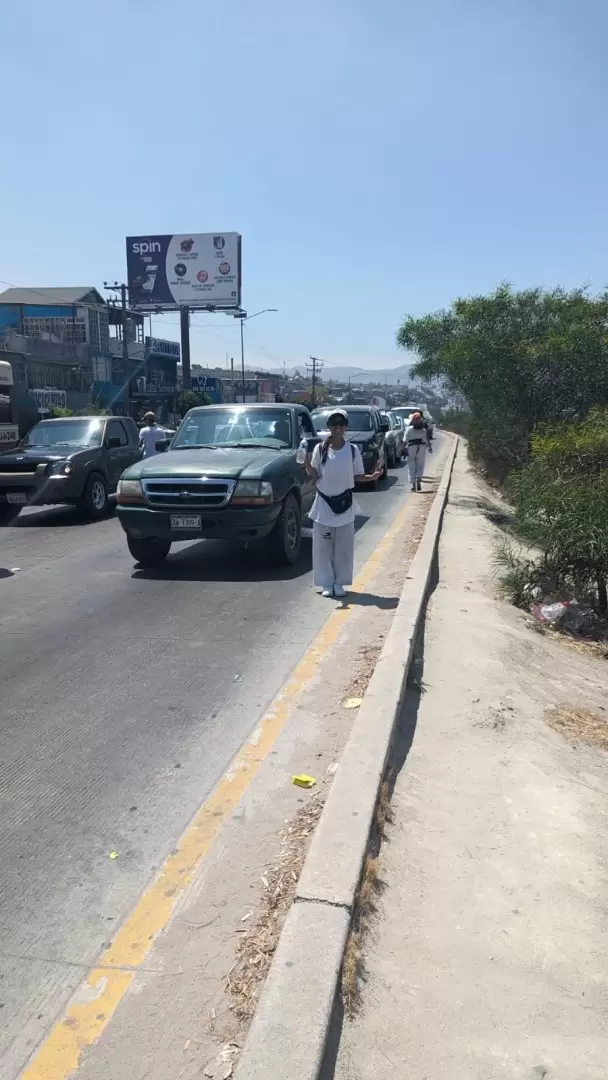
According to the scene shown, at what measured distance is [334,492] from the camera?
7320mm

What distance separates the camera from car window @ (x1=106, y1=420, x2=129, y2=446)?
14.7 metres

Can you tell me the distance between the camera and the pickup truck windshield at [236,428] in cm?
975

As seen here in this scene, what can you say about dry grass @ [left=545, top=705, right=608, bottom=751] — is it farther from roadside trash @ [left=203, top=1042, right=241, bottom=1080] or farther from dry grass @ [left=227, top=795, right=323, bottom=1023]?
roadside trash @ [left=203, top=1042, right=241, bottom=1080]

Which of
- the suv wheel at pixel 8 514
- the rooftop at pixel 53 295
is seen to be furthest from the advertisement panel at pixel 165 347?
the suv wheel at pixel 8 514

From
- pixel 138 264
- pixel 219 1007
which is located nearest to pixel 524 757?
pixel 219 1007

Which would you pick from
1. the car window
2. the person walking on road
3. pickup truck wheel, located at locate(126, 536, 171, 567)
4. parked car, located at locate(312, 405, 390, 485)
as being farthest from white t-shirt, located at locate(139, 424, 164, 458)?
pickup truck wheel, located at locate(126, 536, 171, 567)

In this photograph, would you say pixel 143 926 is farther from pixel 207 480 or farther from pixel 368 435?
pixel 368 435

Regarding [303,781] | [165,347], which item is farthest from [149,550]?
[165,347]

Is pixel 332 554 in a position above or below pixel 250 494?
below

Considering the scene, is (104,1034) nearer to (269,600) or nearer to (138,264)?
(269,600)

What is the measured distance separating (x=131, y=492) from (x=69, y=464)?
5055 millimetres

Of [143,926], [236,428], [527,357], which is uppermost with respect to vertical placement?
[527,357]

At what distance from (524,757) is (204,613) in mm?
3559

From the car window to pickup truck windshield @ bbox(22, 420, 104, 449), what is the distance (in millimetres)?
148
